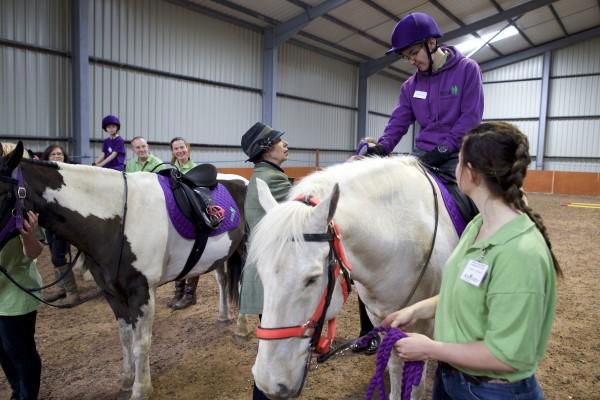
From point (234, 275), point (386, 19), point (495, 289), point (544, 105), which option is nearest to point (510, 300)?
point (495, 289)

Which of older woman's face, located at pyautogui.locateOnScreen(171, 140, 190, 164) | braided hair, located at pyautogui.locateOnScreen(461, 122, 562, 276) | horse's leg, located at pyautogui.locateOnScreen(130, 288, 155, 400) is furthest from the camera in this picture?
older woman's face, located at pyautogui.locateOnScreen(171, 140, 190, 164)

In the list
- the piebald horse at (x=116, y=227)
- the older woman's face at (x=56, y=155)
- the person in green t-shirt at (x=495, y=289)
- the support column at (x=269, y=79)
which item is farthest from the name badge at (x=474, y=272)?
the support column at (x=269, y=79)

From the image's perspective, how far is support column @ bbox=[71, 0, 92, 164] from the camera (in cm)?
725

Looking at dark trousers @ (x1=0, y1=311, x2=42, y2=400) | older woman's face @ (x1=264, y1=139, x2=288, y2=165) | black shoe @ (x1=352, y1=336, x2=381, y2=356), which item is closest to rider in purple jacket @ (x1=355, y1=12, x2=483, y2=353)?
older woman's face @ (x1=264, y1=139, x2=288, y2=165)

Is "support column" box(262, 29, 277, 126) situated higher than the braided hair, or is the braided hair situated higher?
"support column" box(262, 29, 277, 126)

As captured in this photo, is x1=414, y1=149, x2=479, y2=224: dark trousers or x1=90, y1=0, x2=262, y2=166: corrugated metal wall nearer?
x1=414, y1=149, x2=479, y2=224: dark trousers

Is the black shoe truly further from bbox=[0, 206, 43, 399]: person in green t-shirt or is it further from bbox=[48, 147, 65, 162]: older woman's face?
bbox=[48, 147, 65, 162]: older woman's face

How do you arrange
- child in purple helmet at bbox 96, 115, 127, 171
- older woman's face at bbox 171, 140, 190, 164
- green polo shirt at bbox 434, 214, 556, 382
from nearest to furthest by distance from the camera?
1. green polo shirt at bbox 434, 214, 556, 382
2. older woman's face at bbox 171, 140, 190, 164
3. child in purple helmet at bbox 96, 115, 127, 171

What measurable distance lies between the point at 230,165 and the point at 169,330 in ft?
26.3

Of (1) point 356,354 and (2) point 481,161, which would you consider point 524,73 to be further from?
(2) point 481,161

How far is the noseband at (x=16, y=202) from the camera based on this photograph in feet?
6.46

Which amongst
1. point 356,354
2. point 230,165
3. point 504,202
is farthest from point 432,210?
point 230,165

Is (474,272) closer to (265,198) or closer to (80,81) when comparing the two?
(265,198)

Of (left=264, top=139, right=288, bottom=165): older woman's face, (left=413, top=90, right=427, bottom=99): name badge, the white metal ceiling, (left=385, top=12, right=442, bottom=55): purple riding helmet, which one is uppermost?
the white metal ceiling
